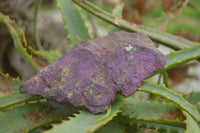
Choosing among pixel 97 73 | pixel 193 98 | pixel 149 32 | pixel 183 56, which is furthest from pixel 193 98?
pixel 97 73

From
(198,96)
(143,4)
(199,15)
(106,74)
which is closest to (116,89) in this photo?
(106,74)

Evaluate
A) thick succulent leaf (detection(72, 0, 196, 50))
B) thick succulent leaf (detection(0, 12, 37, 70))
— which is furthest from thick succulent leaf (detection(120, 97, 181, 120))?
thick succulent leaf (detection(0, 12, 37, 70))

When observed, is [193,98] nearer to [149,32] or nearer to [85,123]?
[149,32]

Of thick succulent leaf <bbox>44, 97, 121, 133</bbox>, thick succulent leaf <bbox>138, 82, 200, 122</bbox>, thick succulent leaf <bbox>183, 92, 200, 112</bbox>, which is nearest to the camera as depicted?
thick succulent leaf <bbox>44, 97, 121, 133</bbox>

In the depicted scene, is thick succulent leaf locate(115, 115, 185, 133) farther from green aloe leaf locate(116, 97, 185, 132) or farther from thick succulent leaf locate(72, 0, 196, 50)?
thick succulent leaf locate(72, 0, 196, 50)

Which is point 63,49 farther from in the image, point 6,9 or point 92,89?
point 92,89

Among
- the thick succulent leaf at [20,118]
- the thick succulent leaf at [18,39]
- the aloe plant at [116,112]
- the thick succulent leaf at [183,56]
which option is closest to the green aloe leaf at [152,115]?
the aloe plant at [116,112]
